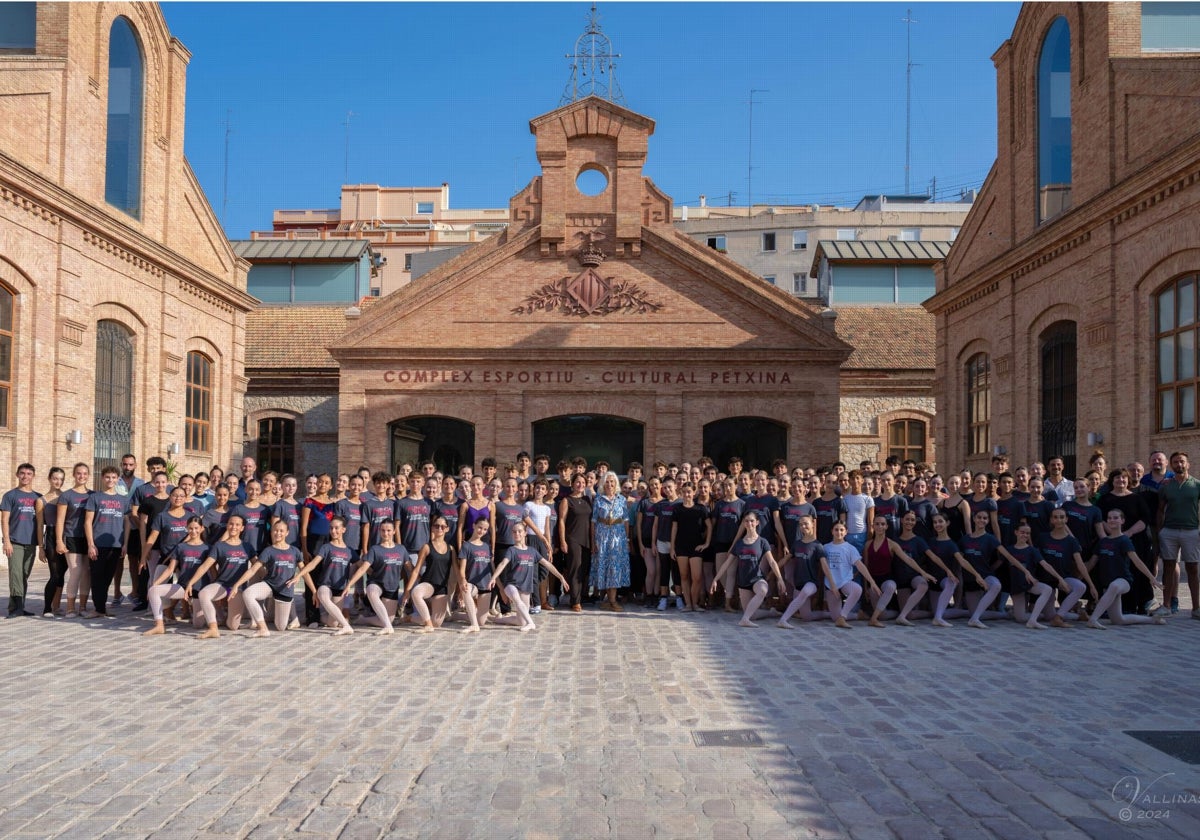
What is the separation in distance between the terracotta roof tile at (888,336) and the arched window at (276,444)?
58.3 feet

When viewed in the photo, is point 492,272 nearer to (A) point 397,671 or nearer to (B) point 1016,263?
(B) point 1016,263

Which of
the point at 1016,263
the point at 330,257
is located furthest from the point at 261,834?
the point at 330,257

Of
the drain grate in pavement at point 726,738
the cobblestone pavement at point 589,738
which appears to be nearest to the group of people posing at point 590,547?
the cobblestone pavement at point 589,738

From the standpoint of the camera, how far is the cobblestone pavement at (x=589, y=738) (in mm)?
4645

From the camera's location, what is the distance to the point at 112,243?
19641 mm

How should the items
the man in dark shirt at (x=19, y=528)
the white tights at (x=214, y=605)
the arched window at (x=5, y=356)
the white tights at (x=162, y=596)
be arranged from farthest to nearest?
the arched window at (x=5, y=356), the man in dark shirt at (x=19, y=528), the white tights at (x=162, y=596), the white tights at (x=214, y=605)

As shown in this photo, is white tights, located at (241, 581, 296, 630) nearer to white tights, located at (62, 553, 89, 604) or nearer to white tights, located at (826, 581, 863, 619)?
white tights, located at (62, 553, 89, 604)

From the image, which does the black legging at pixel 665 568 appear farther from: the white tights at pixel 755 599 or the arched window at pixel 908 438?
the arched window at pixel 908 438

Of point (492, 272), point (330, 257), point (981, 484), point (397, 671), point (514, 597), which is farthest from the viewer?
point (330, 257)

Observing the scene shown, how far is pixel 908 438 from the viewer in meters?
28.7

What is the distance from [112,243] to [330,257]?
44.6ft

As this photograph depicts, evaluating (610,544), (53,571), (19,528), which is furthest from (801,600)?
(19,528)

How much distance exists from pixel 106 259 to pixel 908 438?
22.7 m

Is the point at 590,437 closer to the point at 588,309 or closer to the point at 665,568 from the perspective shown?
the point at 588,309
